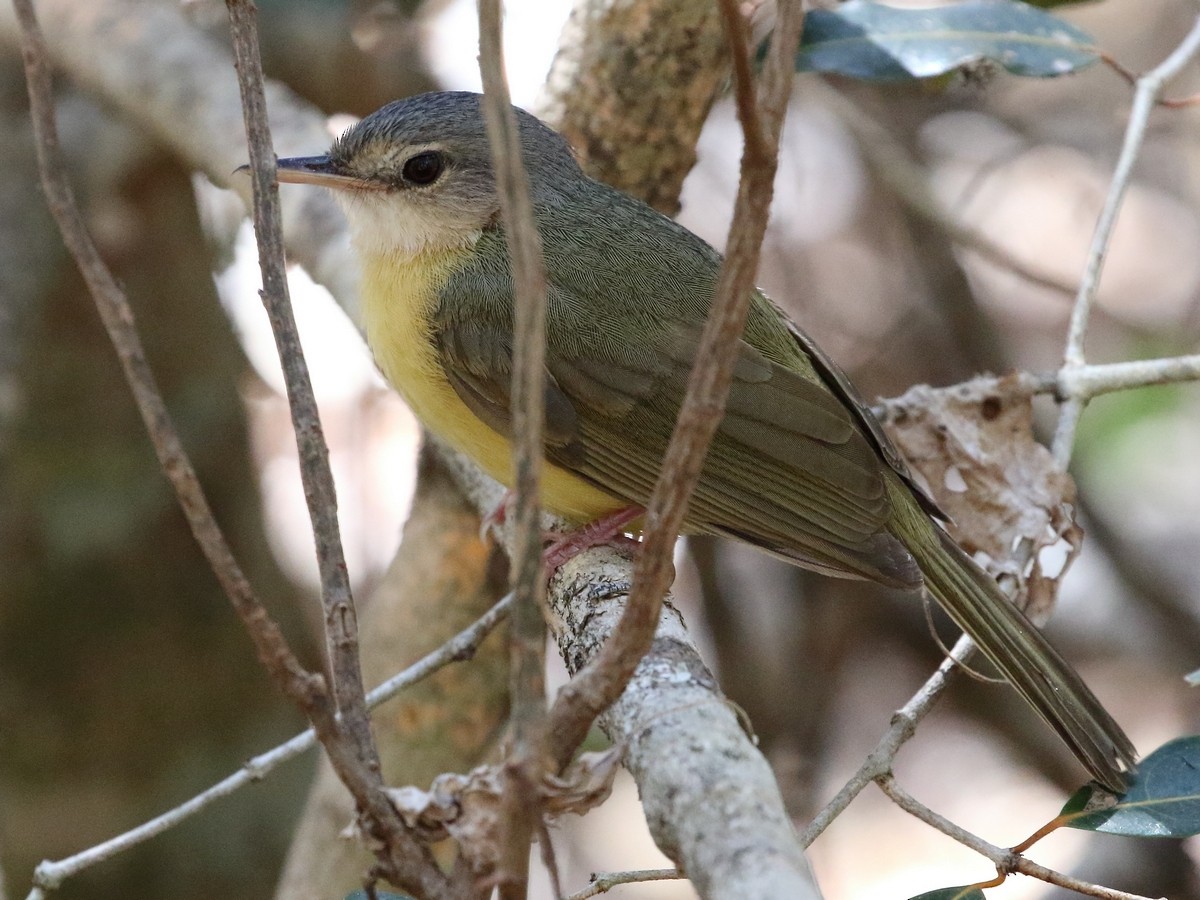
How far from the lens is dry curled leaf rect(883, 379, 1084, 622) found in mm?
3268

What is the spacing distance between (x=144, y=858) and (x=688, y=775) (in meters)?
3.40

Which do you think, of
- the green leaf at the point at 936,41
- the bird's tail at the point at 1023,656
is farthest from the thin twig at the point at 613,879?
the green leaf at the point at 936,41

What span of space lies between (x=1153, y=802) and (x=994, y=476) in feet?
3.29

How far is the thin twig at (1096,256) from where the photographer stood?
329 cm

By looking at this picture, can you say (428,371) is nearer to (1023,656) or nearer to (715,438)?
(715,438)

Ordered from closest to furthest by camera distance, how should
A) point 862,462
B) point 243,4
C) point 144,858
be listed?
point 243,4
point 862,462
point 144,858

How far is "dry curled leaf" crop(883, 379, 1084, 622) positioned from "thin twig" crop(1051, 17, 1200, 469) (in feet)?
0.25

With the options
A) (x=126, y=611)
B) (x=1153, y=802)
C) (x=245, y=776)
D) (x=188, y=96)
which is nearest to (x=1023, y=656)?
(x=1153, y=802)

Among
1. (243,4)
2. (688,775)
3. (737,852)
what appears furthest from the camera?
(243,4)

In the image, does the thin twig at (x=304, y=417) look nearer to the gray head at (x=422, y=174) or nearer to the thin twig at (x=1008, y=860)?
the thin twig at (x=1008, y=860)

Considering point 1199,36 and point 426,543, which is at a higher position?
point 1199,36

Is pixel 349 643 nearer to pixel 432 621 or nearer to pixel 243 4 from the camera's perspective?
pixel 243 4

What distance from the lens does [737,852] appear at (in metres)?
1.46

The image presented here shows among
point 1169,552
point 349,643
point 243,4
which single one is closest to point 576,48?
point 243,4
